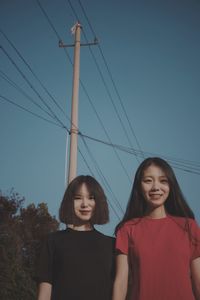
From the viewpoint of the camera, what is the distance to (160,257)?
2408 millimetres

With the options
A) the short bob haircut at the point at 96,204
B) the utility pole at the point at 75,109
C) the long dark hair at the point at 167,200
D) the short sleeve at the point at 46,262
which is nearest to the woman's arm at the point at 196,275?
the long dark hair at the point at 167,200

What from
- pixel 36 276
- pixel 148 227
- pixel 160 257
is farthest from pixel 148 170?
pixel 36 276

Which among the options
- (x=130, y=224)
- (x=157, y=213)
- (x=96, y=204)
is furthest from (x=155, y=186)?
(x=96, y=204)

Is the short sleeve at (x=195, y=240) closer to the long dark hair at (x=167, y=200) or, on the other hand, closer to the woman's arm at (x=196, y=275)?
the woman's arm at (x=196, y=275)

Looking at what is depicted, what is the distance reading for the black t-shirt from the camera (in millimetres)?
2688

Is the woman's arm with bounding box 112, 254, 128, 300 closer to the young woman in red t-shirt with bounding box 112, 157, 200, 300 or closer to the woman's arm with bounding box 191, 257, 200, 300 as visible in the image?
the young woman in red t-shirt with bounding box 112, 157, 200, 300

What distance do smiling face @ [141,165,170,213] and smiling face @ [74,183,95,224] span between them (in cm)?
54

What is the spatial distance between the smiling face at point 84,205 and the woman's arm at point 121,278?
55cm

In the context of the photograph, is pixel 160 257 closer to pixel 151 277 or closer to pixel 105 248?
pixel 151 277

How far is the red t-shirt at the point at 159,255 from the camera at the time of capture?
233 centimetres

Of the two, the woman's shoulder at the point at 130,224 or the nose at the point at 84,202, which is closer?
the woman's shoulder at the point at 130,224

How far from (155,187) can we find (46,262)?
1057 millimetres

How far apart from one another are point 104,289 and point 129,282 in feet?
1.12

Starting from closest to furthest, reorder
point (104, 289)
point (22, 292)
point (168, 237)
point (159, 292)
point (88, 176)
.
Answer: point (159, 292) < point (168, 237) < point (104, 289) < point (88, 176) < point (22, 292)
